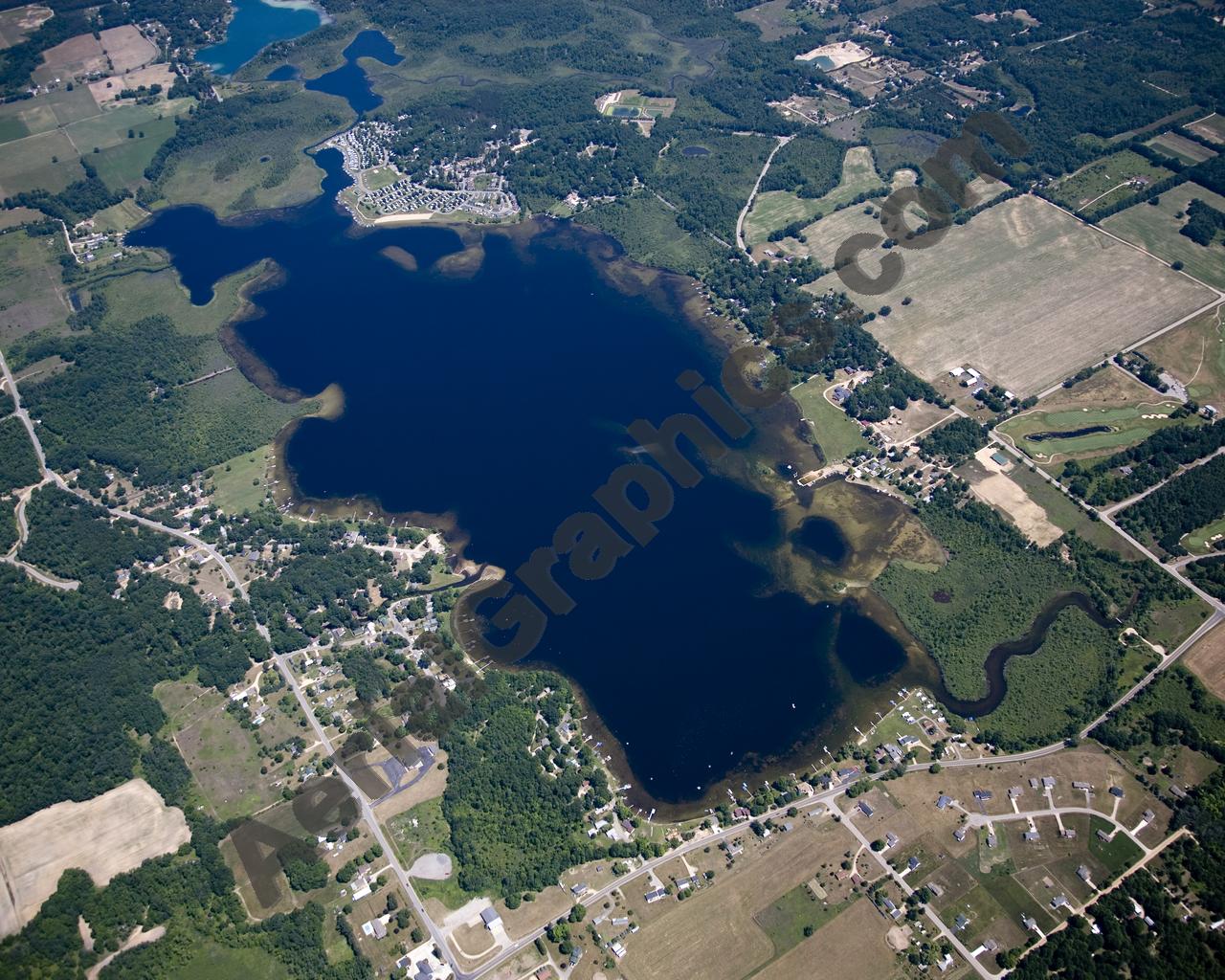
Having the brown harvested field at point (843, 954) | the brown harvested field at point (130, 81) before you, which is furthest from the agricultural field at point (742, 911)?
the brown harvested field at point (130, 81)

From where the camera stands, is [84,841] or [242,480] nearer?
[84,841]

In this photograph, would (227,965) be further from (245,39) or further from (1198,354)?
(245,39)

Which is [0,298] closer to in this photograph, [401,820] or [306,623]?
[306,623]

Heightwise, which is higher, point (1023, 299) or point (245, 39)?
point (1023, 299)

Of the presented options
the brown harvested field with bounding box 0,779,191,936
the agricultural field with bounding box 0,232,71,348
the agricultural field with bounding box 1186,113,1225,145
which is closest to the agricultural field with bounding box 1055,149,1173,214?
the agricultural field with bounding box 1186,113,1225,145

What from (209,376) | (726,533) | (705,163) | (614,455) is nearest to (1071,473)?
(726,533)

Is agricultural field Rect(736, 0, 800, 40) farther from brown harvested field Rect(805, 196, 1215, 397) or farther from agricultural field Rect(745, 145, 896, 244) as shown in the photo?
brown harvested field Rect(805, 196, 1215, 397)

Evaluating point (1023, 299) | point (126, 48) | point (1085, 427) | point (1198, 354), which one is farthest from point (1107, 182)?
point (126, 48)
